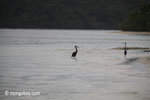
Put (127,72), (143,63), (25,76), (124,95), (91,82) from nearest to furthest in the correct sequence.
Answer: (124,95)
(91,82)
(25,76)
(127,72)
(143,63)

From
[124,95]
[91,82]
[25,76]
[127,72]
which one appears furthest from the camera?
[127,72]

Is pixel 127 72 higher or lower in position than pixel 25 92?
higher

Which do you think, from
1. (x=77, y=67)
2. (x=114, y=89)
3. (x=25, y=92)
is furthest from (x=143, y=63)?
(x=25, y=92)

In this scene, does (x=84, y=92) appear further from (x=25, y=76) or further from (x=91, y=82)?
(x=25, y=76)

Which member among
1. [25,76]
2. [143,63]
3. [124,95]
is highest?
[143,63]

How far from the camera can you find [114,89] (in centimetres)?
1992

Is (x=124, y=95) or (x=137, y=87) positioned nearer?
(x=124, y=95)

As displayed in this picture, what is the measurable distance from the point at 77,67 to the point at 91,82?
7510mm
